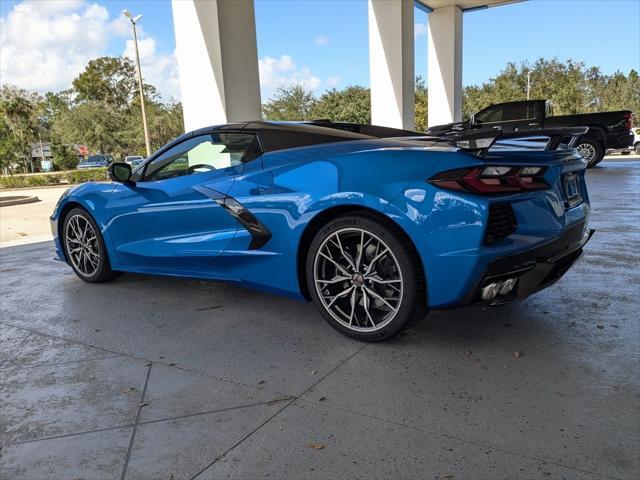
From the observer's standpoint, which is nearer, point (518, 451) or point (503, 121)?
point (518, 451)

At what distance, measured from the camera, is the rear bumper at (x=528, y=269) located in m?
2.50

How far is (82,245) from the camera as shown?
177 inches

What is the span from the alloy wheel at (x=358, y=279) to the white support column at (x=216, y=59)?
550cm

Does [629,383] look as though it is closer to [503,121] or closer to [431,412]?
[431,412]

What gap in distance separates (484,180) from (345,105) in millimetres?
34569

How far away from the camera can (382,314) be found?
2.97 meters

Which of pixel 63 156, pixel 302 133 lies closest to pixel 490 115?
pixel 302 133

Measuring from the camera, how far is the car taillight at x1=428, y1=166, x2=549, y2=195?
8.09 ft

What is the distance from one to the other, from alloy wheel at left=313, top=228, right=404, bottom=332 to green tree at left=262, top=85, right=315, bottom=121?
3602 cm

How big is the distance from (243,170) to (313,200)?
25.3 inches

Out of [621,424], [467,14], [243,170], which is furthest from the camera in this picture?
[467,14]

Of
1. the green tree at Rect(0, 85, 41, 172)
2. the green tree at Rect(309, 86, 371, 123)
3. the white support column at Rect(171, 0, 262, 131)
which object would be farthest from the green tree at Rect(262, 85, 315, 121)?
the white support column at Rect(171, 0, 262, 131)

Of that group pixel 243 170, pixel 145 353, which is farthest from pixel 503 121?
pixel 145 353

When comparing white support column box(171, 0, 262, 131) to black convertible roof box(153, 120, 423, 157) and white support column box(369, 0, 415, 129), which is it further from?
white support column box(369, 0, 415, 129)
